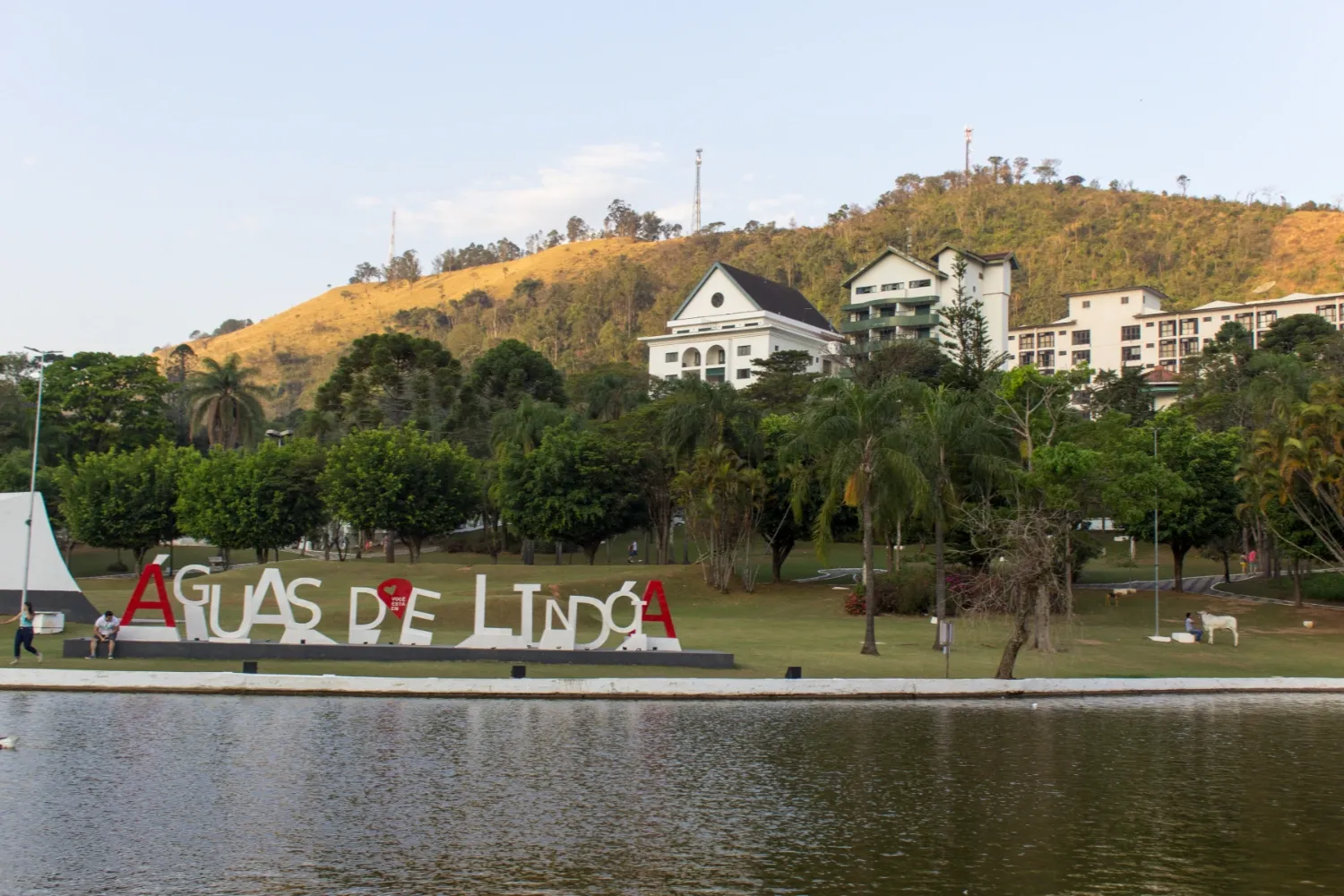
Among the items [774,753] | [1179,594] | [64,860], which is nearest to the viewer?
[64,860]

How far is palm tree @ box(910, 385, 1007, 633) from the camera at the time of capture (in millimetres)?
42156

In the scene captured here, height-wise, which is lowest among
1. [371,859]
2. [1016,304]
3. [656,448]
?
[371,859]

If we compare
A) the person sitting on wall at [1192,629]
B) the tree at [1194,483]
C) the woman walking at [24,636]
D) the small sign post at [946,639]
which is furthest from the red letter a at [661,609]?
the tree at [1194,483]

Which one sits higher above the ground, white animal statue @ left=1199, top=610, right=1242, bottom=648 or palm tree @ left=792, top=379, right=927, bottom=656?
palm tree @ left=792, top=379, right=927, bottom=656

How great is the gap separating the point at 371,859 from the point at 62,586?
34.0 m

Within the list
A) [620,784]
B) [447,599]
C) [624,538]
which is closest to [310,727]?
[620,784]

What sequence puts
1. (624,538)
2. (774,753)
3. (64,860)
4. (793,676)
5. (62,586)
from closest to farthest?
(64,860), (774,753), (793,676), (62,586), (624,538)

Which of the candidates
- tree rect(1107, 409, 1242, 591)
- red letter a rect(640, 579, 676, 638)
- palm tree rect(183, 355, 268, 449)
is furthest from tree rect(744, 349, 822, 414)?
red letter a rect(640, 579, 676, 638)

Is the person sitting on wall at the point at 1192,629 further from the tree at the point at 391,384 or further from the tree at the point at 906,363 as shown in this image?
the tree at the point at 391,384

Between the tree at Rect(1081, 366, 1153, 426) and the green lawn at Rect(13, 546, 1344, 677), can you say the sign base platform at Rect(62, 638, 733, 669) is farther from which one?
the tree at Rect(1081, 366, 1153, 426)

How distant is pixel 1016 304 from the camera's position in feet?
597

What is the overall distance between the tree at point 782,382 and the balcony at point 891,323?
21.2 metres

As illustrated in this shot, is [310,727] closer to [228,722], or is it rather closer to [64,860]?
[228,722]

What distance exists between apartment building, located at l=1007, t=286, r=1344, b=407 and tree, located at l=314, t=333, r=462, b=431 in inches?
3030
